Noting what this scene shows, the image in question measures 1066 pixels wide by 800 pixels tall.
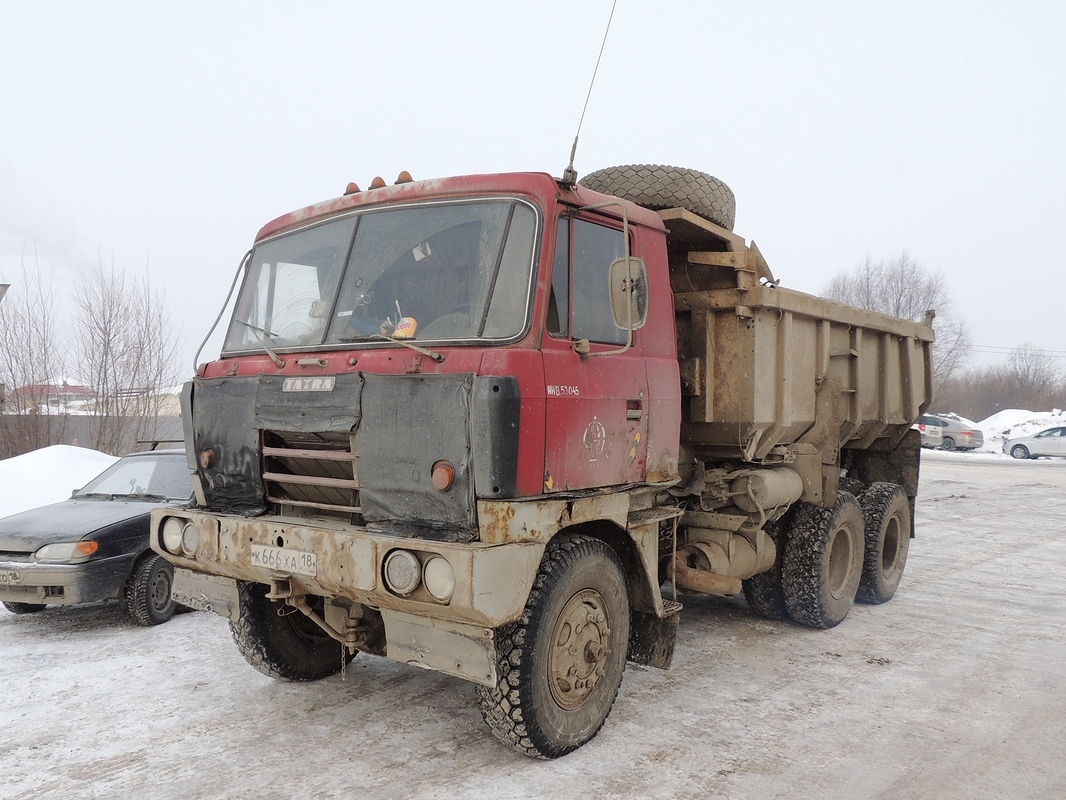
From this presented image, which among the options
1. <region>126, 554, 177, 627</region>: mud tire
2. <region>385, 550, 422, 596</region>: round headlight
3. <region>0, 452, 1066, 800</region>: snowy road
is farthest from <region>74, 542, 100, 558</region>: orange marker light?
<region>385, 550, 422, 596</region>: round headlight

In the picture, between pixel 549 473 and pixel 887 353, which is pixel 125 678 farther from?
pixel 887 353

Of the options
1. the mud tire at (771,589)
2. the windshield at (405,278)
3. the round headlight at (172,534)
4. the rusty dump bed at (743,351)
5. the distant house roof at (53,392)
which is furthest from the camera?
the distant house roof at (53,392)

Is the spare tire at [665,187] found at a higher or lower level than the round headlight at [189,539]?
higher

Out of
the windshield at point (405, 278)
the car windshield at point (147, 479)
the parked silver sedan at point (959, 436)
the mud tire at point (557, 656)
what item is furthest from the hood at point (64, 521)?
the parked silver sedan at point (959, 436)

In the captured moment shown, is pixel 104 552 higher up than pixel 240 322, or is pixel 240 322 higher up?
pixel 240 322

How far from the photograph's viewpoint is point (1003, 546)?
10.9 metres

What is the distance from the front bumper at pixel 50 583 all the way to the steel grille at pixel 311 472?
9.89ft

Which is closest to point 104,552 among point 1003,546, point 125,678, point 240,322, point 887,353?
point 125,678

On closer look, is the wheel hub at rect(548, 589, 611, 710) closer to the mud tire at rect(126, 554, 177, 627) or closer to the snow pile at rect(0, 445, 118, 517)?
the mud tire at rect(126, 554, 177, 627)

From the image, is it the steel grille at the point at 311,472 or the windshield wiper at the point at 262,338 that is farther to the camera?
the windshield wiper at the point at 262,338

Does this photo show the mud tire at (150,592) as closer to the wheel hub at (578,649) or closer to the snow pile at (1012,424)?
the wheel hub at (578,649)

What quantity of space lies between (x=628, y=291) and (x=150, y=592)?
488 cm

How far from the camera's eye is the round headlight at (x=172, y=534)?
4602mm

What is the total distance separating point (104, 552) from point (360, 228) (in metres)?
3.88
